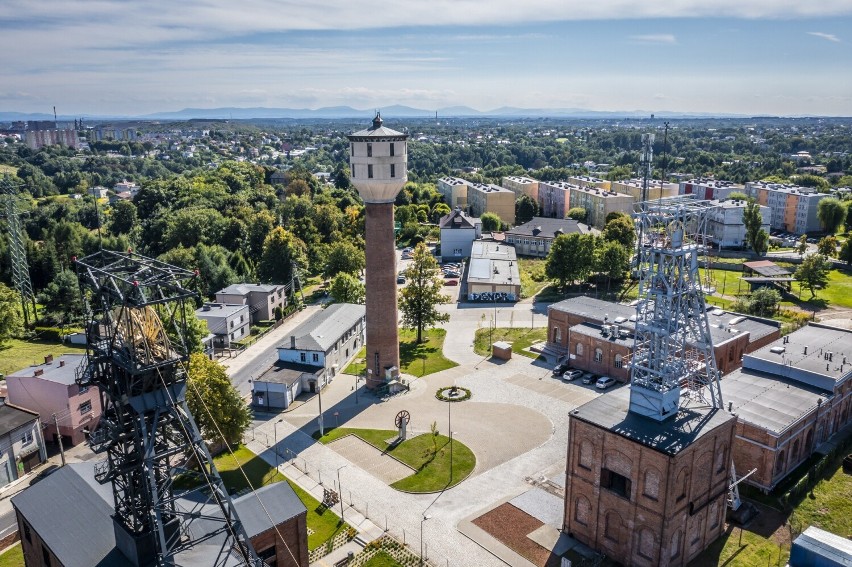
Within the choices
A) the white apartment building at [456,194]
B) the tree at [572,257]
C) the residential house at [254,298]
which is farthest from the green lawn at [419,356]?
the white apartment building at [456,194]

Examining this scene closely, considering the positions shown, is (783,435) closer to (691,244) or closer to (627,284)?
(691,244)

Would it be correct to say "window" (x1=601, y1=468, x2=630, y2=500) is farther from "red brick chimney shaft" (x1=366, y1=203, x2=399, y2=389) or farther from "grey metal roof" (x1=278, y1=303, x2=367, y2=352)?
"grey metal roof" (x1=278, y1=303, x2=367, y2=352)

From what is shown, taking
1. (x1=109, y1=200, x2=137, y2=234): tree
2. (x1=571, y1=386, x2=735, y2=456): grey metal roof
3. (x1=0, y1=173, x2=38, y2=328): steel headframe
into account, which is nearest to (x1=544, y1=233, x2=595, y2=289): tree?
(x1=571, y1=386, x2=735, y2=456): grey metal roof

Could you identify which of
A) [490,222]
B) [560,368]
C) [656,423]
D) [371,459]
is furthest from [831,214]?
[371,459]

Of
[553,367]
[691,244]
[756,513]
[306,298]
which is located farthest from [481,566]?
[306,298]

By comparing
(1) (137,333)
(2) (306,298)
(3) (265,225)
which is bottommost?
(2) (306,298)

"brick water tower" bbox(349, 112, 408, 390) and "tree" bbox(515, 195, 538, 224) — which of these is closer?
"brick water tower" bbox(349, 112, 408, 390)

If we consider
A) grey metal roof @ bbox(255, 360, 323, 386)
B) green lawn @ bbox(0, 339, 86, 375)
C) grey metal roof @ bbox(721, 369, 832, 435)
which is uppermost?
grey metal roof @ bbox(721, 369, 832, 435)
